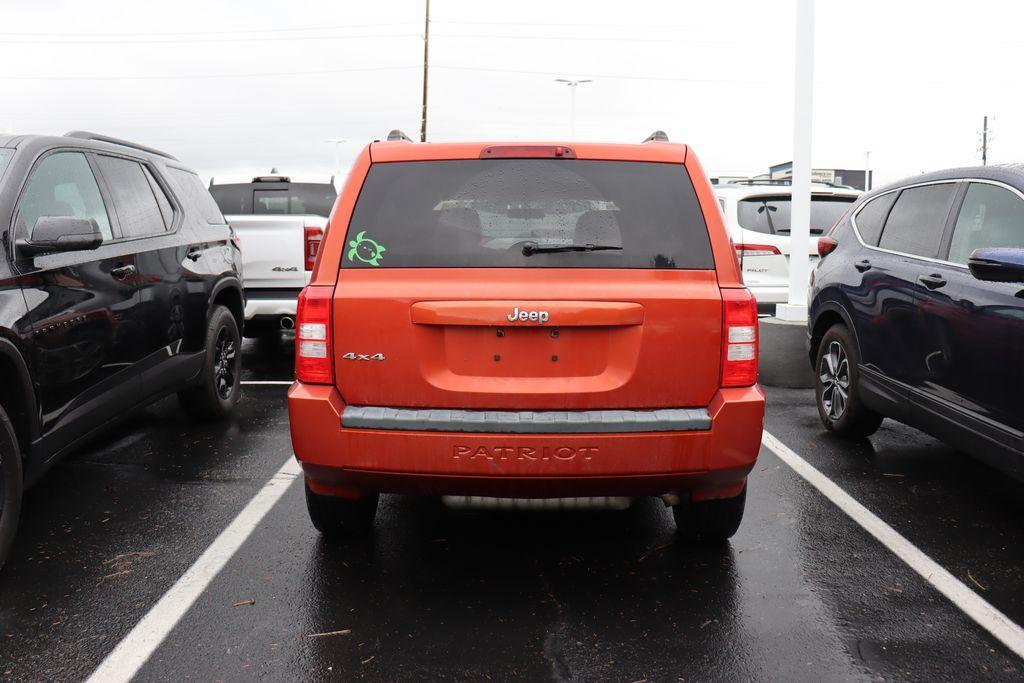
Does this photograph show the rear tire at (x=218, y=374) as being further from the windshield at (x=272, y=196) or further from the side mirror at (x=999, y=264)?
the side mirror at (x=999, y=264)

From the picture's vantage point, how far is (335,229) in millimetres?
3385

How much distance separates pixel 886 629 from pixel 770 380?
489 centimetres

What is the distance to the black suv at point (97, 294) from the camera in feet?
12.0

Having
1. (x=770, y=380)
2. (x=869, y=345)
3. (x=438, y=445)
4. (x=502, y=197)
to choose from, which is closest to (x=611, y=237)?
(x=502, y=197)

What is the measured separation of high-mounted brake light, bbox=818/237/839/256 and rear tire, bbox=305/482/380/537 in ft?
12.6

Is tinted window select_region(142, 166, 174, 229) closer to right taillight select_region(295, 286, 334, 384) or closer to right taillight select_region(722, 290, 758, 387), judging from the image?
right taillight select_region(295, 286, 334, 384)

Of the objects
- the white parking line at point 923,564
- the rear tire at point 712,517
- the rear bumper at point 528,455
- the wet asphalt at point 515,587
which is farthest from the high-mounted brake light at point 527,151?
the white parking line at point 923,564

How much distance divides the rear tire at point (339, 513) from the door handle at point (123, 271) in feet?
5.60

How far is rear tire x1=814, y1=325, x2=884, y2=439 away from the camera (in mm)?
5617

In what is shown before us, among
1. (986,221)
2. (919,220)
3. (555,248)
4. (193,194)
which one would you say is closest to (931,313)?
(986,221)

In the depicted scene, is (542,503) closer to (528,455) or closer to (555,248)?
(528,455)

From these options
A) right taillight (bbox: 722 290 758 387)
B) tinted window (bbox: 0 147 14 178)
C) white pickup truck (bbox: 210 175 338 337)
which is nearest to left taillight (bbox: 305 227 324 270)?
white pickup truck (bbox: 210 175 338 337)

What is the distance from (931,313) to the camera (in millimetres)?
4594

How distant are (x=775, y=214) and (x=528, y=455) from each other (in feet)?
22.8
